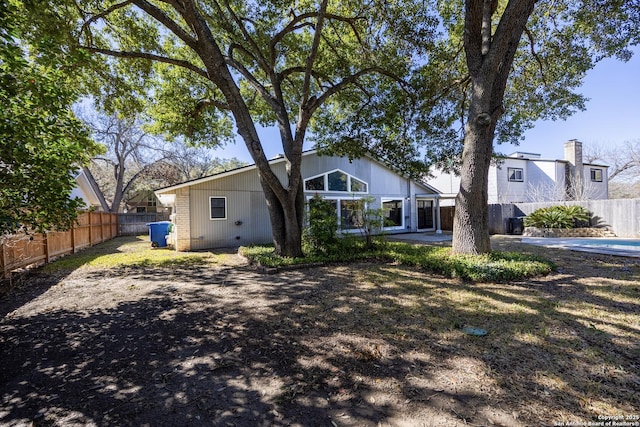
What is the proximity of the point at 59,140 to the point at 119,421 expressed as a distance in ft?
11.5

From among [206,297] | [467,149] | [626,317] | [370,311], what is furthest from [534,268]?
[206,297]

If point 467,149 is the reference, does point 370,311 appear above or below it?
below

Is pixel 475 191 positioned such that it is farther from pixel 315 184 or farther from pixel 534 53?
pixel 315 184

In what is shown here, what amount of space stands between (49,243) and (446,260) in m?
12.1

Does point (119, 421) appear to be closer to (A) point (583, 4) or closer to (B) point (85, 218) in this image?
(A) point (583, 4)

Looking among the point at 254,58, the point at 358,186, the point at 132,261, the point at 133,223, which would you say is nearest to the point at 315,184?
the point at 358,186

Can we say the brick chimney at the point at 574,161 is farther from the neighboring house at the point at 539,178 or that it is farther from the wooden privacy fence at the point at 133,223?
the wooden privacy fence at the point at 133,223

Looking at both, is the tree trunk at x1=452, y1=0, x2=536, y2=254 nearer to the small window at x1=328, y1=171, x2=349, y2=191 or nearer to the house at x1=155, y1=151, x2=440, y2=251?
the house at x1=155, y1=151, x2=440, y2=251

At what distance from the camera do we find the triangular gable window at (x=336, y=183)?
1416cm

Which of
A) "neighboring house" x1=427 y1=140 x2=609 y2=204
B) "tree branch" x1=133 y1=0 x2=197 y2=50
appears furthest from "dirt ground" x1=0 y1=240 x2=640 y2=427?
"neighboring house" x1=427 y1=140 x2=609 y2=204

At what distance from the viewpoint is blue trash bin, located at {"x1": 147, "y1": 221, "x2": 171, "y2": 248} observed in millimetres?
12742

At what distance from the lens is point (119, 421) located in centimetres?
205

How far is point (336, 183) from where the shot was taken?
1491 cm

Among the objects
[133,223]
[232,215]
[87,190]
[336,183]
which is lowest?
[133,223]
